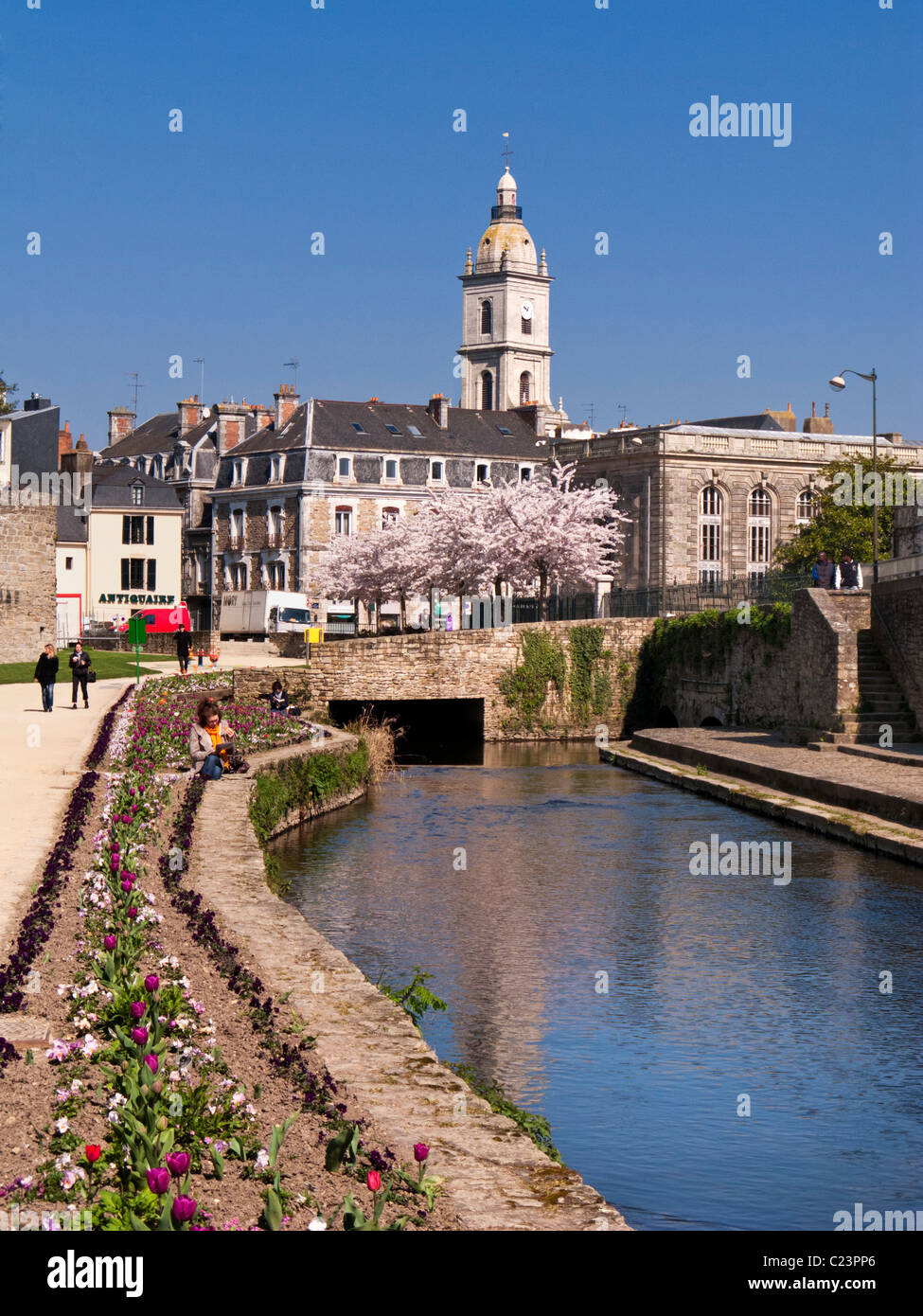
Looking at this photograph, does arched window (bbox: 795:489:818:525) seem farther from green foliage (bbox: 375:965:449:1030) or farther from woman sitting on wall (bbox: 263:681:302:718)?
green foliage (bbox: 375:965:449:1030)

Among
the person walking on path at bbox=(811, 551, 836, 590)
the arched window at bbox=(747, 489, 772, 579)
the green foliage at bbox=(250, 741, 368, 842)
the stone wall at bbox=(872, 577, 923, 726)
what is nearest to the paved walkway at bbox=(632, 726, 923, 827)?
the stone wall at bbox=(872, 577, 923, 726)

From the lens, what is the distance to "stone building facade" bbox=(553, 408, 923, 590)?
3031 inches

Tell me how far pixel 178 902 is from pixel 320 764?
1475 centimetres

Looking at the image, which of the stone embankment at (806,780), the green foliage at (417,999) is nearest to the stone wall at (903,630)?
the stone embankment at (806,780)

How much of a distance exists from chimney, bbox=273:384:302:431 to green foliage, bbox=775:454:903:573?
34245 mm

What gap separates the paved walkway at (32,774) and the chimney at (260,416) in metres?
61.7

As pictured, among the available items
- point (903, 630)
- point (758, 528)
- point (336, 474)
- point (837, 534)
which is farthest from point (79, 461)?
point (903, 630)

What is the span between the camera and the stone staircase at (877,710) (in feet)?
96.5

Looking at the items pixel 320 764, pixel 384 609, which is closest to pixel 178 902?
pixel 320 764

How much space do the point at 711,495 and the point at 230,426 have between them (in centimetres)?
3429

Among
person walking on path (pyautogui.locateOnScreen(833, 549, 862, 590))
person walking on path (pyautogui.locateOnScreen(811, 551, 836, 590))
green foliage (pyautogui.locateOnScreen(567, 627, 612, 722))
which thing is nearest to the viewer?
person walking on path (pyautogui.locateOnScreen(811, 551, 836, 590))

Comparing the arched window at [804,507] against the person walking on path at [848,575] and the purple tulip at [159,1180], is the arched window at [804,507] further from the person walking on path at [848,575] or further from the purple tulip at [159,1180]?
the purple tulip at [159,1180]

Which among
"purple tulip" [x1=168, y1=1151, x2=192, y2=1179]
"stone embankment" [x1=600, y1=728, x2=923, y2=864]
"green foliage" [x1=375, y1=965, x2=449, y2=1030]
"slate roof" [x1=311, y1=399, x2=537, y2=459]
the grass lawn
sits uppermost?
"slate roof" [x1=311, y1=399, x2=537, y2=459]
